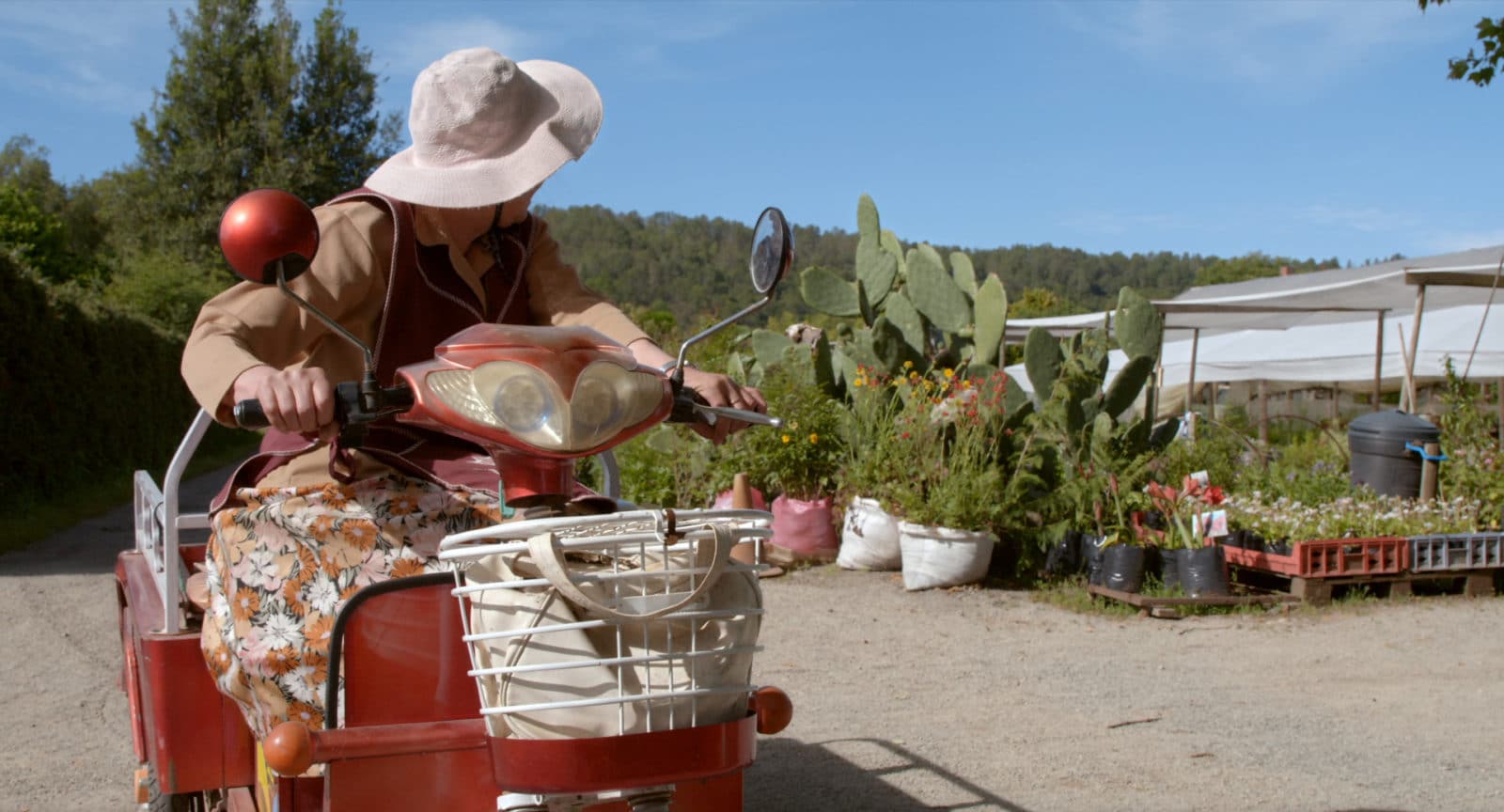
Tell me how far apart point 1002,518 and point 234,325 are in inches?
245

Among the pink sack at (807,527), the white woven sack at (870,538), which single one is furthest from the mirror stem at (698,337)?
the pink sack at (807,527)

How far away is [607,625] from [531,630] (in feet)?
0.32

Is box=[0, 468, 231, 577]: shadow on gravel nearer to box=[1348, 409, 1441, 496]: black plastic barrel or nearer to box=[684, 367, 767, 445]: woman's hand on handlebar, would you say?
box=[684, 367, 767, 445]: woman's hand on handlebar

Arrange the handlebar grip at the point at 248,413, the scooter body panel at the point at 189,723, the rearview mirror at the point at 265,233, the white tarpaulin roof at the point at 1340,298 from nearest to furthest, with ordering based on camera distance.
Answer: the rearview mirror at the point at 265,233 < the handlebar grip at the point at 248,413 < the scooter body panel at the point at 189,723 < the white tarpaulin roof at the point at 1340,298

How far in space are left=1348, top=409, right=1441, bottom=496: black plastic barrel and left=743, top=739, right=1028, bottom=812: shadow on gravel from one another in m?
6.02

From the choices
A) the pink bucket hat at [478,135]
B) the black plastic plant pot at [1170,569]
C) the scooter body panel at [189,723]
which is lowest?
the black plastic plant pot at [1170,569]

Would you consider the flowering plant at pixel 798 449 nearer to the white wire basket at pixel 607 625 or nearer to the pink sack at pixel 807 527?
the pink sack at pixel 807 527

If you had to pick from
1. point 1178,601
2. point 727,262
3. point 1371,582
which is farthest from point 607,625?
point 727,262

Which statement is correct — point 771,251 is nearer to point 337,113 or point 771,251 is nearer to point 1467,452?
point 1467,452

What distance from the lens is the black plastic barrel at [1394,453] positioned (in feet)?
28.4

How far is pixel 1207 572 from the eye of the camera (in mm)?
6930

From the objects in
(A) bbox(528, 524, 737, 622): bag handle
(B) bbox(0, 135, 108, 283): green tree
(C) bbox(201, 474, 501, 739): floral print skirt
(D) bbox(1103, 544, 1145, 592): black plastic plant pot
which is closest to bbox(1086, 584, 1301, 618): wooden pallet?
(D) bbox(1103, 544, 1145, 592): black plastic plant pot

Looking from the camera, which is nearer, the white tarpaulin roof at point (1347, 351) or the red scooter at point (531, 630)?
the red scooter at point (531, 630)

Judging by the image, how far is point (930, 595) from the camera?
743cm
